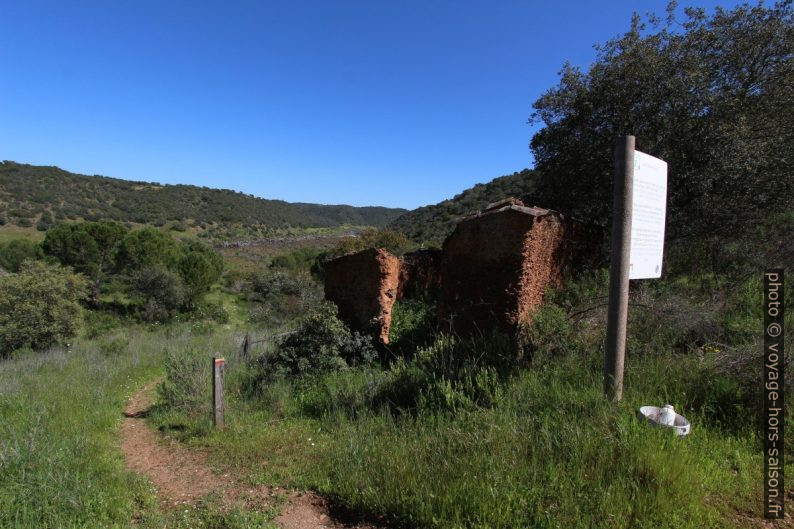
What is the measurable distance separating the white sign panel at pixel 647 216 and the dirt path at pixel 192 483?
266 centimetres

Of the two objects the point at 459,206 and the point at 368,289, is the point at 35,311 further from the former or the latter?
the point at 459,206

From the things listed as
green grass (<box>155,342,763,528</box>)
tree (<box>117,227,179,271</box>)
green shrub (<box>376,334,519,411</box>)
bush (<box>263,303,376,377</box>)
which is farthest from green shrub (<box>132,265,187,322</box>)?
green grass (<box>155,342,763,528</box>)

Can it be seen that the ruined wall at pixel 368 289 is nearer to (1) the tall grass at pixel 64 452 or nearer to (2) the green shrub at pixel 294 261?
(1) the tall grass at pixel 64 452

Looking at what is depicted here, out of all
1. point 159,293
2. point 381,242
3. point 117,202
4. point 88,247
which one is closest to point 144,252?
point 88,247

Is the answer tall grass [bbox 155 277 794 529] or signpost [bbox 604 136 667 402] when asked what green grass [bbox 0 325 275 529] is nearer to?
tall grass [bbox 155 277 794 529]

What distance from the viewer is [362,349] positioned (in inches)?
269

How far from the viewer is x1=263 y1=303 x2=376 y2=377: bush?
6793mm

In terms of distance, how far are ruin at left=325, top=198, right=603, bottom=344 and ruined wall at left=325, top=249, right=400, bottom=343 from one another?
0.02 m

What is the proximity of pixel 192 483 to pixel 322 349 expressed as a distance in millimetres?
2823

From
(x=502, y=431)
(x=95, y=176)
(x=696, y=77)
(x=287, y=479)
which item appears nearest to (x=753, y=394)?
(x=502, y=431)

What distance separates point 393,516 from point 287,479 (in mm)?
1306

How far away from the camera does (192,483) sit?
4.21 metres

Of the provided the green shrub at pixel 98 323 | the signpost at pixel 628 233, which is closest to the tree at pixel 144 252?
the green shrub at pixel 98 323

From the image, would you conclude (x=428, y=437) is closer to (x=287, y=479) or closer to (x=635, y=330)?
(x=287, y=479)
